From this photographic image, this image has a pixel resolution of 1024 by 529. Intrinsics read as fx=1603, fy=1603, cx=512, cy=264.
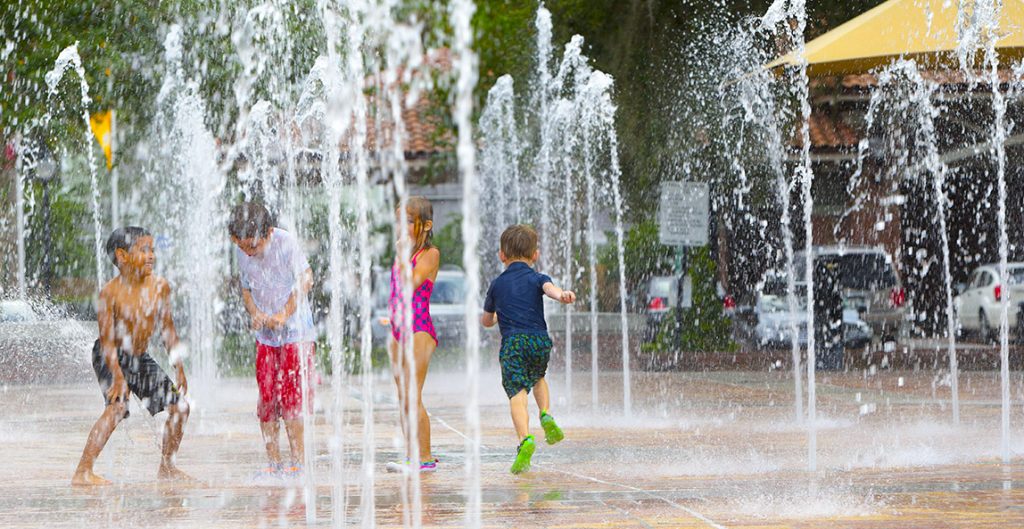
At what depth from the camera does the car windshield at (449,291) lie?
85.8 feet

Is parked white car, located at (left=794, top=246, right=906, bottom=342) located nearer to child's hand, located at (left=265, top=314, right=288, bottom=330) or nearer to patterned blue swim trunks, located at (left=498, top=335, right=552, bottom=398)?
patterned blue swim trunks, located at (left=498, top=335, right=552, bottom=398)

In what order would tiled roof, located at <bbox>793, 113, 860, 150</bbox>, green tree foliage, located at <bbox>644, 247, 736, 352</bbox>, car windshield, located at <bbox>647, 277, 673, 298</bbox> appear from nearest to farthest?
1. green tree foliage, located at <bbox>644, 247, 736, 352</bbox>
2. car windshield, located at <bbox>647, 277, 673, 298</bbox>
3. tiled roof, located at <bbox>793, 113, 860, 150</bbox>

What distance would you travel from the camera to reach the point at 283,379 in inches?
310

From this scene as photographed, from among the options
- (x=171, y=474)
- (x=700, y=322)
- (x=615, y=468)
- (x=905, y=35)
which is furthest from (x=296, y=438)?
(x=700, y=322)

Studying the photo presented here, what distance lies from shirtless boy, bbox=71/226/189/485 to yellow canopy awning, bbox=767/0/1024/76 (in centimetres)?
536

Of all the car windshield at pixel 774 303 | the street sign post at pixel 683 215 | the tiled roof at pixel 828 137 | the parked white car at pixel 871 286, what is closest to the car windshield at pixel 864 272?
the parked white car at pixel 871 286

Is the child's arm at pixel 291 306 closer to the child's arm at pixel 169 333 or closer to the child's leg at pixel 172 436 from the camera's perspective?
the child's arm at pixel 169 333

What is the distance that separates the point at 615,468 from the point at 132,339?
8.45 feet

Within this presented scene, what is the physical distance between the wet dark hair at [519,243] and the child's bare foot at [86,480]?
2374 mm

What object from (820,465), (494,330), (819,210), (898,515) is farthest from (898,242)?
(898,515)

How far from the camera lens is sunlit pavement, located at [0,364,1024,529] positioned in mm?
6539

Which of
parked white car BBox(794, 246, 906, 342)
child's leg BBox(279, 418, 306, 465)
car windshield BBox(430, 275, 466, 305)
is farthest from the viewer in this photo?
car windshield BBox(430, 275, 466, 305)

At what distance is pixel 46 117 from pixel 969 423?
40.3 ft

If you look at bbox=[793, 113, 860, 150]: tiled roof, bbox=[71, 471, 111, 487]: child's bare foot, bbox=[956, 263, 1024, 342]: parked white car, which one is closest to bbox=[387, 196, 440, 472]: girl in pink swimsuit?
bbox=[71, 471, 111, 487]: child's bare foot
